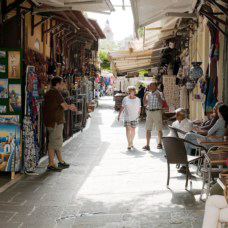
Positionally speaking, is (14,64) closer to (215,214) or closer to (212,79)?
(212,79)

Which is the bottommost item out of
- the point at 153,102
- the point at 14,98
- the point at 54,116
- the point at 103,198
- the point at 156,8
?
the point at 103,198

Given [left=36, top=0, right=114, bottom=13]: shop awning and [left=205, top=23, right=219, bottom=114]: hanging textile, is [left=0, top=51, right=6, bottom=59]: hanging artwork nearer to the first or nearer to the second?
[left=36, top=0, right=114, bottom=13]: shop awning

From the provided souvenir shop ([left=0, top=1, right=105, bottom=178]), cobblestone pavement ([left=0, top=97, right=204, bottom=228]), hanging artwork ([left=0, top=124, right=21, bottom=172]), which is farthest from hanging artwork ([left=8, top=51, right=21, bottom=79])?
cobblestone pavement ([left=0, top=97, right=204, bottom=228])

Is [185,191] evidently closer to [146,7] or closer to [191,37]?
[146,7]

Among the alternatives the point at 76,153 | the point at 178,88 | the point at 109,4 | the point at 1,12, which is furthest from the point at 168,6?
the point at 178,88

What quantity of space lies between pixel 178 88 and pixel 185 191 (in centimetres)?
1043

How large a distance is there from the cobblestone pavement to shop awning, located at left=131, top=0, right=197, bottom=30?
276 centimetres

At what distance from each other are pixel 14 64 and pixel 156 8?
8.24 feet

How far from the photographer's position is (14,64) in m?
8.10

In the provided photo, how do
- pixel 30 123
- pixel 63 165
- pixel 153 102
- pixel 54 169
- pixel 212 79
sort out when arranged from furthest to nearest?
pixel 153 102, pixel 212 79, pixel 63 165, pixel 54 169, pixel 30 123

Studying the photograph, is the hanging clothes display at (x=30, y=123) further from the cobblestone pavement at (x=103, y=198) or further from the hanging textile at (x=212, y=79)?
the hanging textile at (x=212, y=79)

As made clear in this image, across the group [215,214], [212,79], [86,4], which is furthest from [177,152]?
[215,214]

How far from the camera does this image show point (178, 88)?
17.5m

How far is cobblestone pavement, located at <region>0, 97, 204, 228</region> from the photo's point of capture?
574cm
